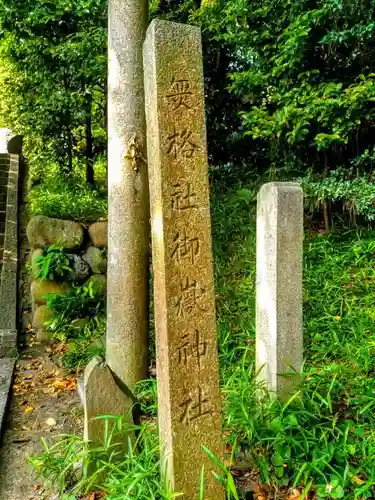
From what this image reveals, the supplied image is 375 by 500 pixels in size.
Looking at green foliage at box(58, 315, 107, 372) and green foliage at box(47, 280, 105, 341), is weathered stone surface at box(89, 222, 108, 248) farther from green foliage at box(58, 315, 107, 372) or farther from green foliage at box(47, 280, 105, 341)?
green foliage at box(58, 315, 107, 372)

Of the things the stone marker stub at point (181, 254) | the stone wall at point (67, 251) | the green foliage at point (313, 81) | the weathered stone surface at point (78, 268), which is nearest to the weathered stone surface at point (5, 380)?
the stone wall at point (67, 251)

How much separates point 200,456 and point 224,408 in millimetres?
672

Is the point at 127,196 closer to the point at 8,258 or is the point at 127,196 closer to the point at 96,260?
the point at 96,260

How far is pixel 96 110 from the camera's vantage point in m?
9.35

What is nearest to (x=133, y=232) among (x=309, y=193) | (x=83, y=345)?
(x=83, y=345)

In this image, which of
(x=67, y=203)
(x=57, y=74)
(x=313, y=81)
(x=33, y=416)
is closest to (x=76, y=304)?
(x=33, y=416)

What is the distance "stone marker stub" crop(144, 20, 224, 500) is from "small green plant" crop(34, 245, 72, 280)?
3.08m

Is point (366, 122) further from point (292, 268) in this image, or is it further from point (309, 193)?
point (292, 268)

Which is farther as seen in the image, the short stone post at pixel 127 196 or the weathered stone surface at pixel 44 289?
the weathered stone surface at pixel 44 289

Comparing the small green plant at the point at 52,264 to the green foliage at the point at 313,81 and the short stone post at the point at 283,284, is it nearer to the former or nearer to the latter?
the green foliage at the point at 313,81

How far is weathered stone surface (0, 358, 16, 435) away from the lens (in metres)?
3.86

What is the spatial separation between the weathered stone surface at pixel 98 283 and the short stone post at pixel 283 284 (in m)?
2.59

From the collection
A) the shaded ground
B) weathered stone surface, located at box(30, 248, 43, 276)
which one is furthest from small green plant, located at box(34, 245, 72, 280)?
the shaded ground

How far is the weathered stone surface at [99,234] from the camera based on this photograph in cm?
570
